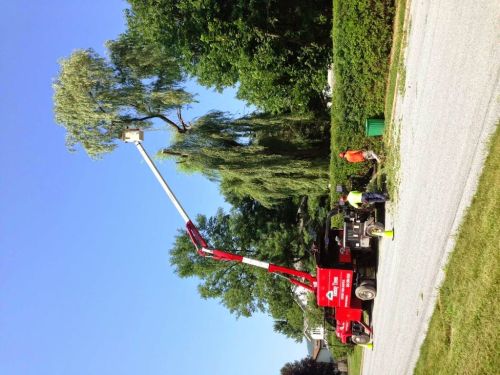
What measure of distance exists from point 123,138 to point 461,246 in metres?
13.2

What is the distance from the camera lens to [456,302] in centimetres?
833

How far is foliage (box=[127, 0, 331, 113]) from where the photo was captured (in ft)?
58.8

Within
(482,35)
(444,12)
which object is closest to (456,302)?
(482,35)

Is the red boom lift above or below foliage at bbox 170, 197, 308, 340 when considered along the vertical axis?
above

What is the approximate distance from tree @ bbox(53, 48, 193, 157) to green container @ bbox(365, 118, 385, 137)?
8787 mm

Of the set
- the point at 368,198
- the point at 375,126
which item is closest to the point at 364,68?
the point at 375,126

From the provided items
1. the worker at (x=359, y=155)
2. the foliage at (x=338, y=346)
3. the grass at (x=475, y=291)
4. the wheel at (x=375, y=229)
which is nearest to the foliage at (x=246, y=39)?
the worker at (x=359, y=155)

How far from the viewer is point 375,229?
14.6 metres

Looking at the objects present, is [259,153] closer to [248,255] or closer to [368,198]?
[368,198]

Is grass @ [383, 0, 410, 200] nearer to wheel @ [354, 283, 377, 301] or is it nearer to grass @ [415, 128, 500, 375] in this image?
wheel @ [354, 283, 377, 301]

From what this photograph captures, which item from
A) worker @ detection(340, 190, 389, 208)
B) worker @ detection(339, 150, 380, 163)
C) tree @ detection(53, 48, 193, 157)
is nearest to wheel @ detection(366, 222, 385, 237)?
worker @ detection(340, 190, 389, 208)

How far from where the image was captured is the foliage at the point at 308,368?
47031 millimetres

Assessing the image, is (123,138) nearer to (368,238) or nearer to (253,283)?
(368,238)

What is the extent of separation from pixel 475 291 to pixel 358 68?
9.16 m
